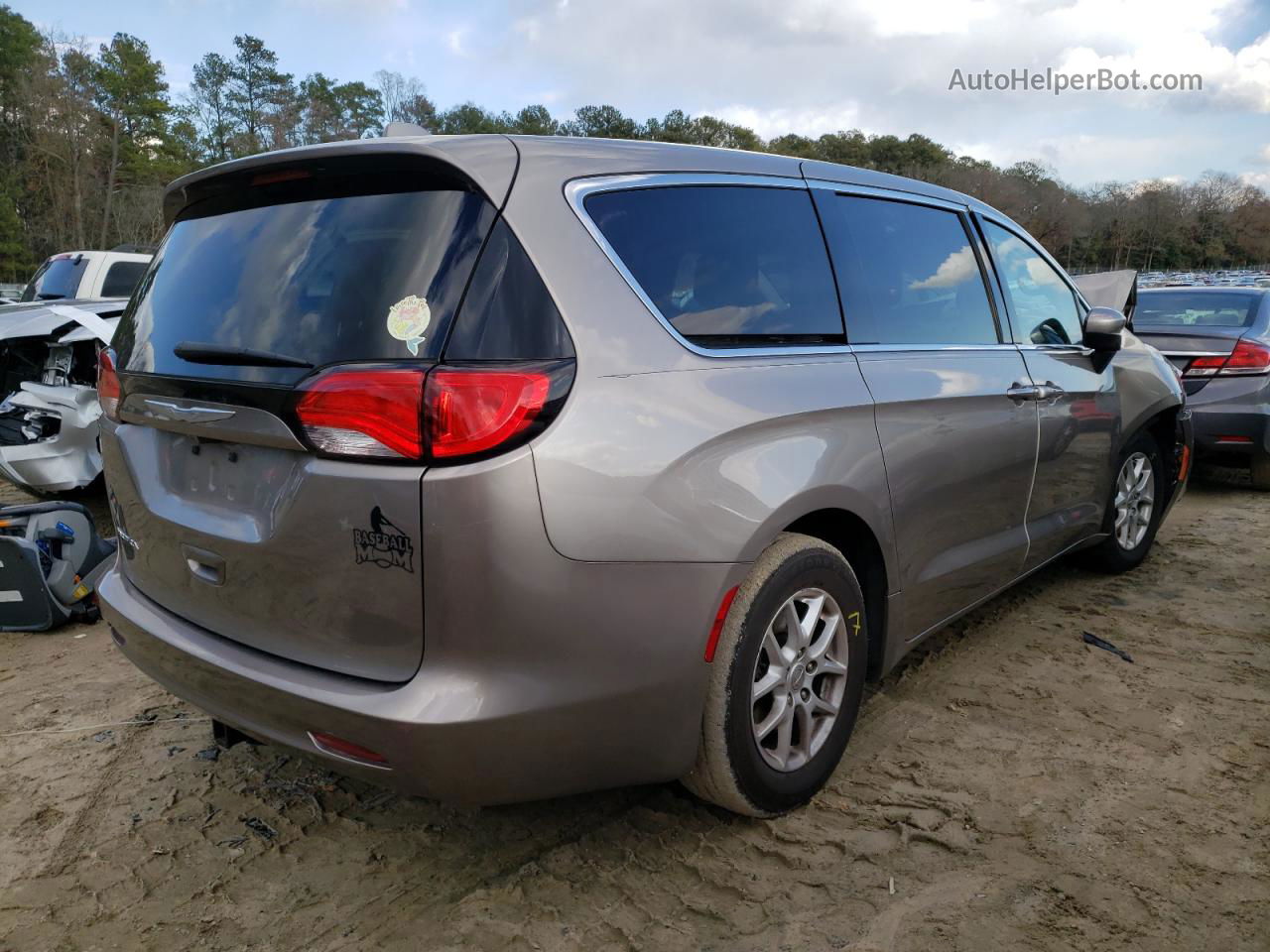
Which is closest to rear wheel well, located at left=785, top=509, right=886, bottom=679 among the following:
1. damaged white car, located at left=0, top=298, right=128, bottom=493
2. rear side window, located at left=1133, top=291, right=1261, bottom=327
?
damaged white car, located at left=0, top=298, right=128, bottom=493

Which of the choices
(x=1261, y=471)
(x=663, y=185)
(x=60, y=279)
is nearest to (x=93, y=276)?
(x=60, y=279)

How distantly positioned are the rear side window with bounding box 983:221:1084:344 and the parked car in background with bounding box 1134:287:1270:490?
3.51 metres

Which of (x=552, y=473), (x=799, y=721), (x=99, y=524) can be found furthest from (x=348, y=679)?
(x=99, y=524)

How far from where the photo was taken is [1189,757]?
116 inches

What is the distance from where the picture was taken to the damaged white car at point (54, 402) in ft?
19.0

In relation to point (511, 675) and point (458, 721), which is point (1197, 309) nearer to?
point (511, 675)

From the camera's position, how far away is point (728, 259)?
250cm

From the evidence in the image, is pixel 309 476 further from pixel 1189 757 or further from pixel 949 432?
pixel 1189 757

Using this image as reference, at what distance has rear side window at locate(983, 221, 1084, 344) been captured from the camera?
3.77 metres

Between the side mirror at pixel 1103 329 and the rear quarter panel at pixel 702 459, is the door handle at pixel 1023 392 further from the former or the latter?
the rear quarter panel at pixel 702 459

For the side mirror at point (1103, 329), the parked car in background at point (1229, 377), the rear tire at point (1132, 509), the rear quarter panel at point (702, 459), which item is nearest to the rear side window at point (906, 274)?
the rear quarter panel at point (702, 459)

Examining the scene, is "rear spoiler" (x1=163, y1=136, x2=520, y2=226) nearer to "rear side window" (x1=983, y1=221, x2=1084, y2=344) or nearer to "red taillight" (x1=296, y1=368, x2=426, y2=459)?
"red taillight" (x1=296, y1=368, x2=426, y2=459)

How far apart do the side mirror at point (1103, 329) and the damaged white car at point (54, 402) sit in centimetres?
533

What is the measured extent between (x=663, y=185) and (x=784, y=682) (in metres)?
1.33
